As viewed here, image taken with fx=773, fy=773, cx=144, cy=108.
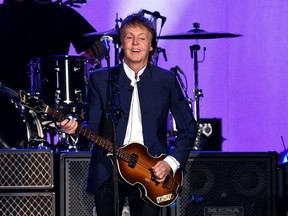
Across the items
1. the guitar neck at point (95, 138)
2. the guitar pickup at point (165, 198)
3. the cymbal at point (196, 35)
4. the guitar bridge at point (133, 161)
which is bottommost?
the guitar pickup at point (165, 198)

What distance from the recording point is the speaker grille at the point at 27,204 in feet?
19.2

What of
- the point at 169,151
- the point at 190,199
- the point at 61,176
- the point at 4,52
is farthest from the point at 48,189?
the point at 4,52

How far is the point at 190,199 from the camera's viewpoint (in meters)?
5.87

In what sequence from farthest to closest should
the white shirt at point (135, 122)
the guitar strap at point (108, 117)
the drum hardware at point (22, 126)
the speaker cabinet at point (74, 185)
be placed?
the drum hardware at point (22, 126) → the speaker cabinet at point (74, 185) → the white shirt at point (135, 122) → the guitar strap at point (108, 117)

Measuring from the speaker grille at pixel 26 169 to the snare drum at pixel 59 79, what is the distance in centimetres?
160

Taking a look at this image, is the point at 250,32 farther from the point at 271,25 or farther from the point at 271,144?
the point at 271,144

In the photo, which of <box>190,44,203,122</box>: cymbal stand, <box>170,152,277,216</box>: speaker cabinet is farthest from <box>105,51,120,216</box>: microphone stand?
<box>190,44,203,122</box>: cymbal stand

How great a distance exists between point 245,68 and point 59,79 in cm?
225

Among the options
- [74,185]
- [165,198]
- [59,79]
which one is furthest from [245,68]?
[165,198]

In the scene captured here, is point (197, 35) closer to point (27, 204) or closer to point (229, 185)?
point (229, 185)

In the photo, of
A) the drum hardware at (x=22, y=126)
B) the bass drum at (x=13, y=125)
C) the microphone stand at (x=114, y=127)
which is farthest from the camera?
the bass drum at (x=13, y=125)

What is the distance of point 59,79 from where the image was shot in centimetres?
754

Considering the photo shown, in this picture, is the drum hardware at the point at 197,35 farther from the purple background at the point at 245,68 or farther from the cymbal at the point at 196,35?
the purple background at the point at 245,68

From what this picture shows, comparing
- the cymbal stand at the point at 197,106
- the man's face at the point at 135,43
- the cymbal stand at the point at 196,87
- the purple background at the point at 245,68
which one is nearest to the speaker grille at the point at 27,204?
the man's face at the point at 135,43
